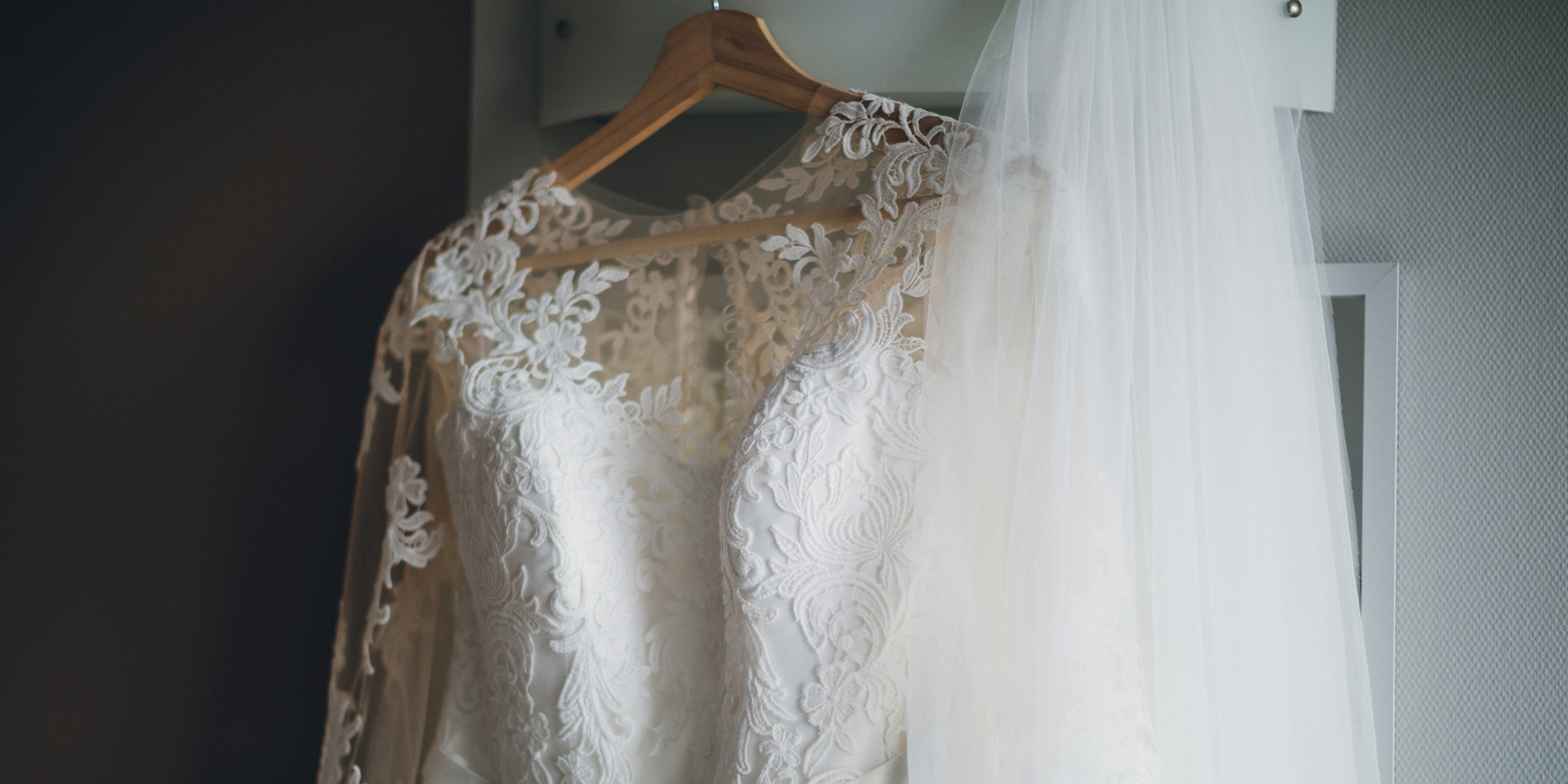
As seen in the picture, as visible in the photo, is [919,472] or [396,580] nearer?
[919,472]

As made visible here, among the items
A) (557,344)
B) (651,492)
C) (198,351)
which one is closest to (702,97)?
(557,344)

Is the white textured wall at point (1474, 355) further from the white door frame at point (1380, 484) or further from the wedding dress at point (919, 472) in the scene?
the wedding dress at point (919, 472)

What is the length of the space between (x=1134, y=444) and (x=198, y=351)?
123cm

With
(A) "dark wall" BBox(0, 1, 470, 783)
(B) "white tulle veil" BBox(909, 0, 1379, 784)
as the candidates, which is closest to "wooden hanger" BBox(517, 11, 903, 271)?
(B) "white tulle veil" BBox(909, 0, 1379, 784)

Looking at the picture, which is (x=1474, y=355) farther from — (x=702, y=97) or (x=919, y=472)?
(x=702, y=97)

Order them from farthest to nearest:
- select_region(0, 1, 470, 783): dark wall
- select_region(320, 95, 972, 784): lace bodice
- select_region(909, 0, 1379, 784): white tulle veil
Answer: select_region(0, 1, 470, 783): dark wall < select_region(320, 95, 972, 784): lace bodice < select_region(909, 0, 1379, 784): white tulle veil

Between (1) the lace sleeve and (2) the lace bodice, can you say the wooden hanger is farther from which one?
(1) the lace sleeve

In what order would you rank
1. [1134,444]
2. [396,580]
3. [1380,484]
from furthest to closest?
[396,580]
[1380,484]
[1134,444]

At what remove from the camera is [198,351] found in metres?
1.19

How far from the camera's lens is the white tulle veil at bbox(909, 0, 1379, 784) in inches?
21.5

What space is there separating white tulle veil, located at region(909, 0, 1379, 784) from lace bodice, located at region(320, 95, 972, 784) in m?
0.06

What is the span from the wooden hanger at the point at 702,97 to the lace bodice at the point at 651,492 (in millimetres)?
16

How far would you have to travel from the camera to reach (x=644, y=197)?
1.04 metres

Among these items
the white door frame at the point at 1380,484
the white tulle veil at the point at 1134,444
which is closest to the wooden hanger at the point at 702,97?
the white tulle veil at the point at 1134,444
